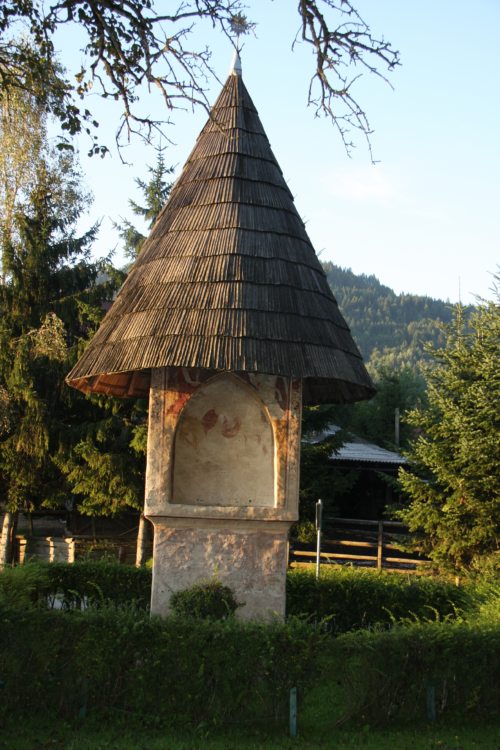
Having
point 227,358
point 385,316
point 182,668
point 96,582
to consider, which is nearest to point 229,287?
point 227,358

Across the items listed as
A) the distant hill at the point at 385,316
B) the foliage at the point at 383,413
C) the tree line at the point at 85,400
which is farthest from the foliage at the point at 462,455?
the distant hill at the point at 385,316

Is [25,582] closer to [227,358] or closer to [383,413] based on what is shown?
[227,358]

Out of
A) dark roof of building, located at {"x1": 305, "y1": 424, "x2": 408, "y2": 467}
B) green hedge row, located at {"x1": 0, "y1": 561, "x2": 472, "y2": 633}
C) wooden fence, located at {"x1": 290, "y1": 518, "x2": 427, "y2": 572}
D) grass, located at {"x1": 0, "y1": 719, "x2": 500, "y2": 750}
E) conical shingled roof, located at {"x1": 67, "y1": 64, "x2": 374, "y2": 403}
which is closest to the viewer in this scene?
grass, located at {"x1": 0, "y1": 719, "x2": 500, "y2": 750}

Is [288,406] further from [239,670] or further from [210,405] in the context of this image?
[239,670]

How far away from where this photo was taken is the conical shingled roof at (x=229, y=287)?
8453mm

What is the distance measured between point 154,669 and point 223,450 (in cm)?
324

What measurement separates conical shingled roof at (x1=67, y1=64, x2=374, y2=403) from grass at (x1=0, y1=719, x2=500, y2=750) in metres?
3.49

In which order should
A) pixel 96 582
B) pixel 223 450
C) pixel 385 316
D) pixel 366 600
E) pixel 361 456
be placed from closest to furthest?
pixel 223 450 → pixel 366 600 → pixel 96 582 → pixel 361 456 → pixel 385 316

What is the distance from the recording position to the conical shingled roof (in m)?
8.45

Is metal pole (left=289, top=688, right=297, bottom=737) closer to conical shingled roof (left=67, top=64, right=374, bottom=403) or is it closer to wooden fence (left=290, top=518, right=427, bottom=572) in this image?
conical shingled roof (left=67, top=64, right=374, bottom=403)

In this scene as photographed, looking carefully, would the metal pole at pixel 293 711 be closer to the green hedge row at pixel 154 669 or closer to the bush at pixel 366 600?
the green hedge row at pixel 154 669

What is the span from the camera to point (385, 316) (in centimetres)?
10388

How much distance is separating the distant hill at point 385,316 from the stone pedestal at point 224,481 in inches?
2791

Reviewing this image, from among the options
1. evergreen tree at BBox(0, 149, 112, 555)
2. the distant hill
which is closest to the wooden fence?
evergreen tree at BBox(0, 149, 112, 555)
